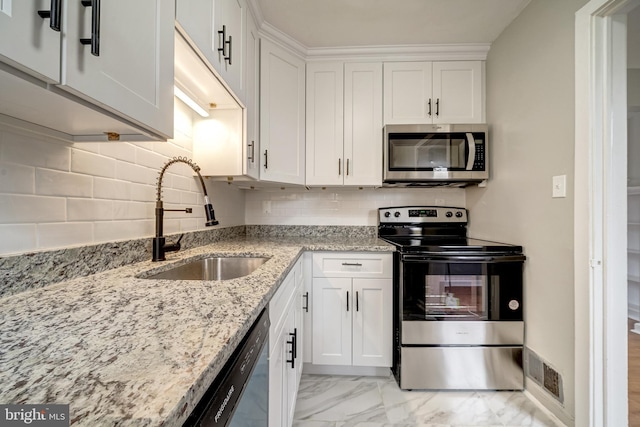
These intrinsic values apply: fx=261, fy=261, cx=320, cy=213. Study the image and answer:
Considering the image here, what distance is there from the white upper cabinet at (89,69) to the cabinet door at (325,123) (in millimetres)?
1349

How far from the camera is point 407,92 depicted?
2066 mm

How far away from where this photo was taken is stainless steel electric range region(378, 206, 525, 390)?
1.63 meters

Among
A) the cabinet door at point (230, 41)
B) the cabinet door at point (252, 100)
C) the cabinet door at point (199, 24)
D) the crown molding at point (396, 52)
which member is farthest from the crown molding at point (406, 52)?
the cabinet door at point (199, 24)

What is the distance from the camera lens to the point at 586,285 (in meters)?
1.21

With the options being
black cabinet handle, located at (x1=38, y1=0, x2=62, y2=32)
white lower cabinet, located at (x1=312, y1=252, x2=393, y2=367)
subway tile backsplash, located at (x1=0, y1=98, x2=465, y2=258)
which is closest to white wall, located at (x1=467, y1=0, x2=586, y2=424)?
white lower cabinet, located at (x1=312, y1=252, x2=393, y2=367)

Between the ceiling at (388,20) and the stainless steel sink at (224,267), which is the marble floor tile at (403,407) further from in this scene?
the ceiling at (388,20)

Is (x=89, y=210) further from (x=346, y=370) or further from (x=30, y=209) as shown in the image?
(x=346, y=370)

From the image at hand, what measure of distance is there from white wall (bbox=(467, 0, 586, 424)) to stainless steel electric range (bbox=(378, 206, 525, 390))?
4.1 inches

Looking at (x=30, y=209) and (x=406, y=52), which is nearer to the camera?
(x=30, y=209)

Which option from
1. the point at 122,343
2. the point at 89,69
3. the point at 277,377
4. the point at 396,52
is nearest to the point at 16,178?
the point at 89,69

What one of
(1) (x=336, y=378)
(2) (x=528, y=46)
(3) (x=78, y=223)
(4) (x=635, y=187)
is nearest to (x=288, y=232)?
(1) (x=336, y=378)

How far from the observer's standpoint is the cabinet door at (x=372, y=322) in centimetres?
179

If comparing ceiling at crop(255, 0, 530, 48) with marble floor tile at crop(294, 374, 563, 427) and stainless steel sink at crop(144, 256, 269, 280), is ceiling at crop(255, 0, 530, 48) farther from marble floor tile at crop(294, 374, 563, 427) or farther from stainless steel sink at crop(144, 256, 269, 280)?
marble floor tile at crop(294, 374, 563, 427)

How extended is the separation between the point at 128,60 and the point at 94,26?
13 centimetres
